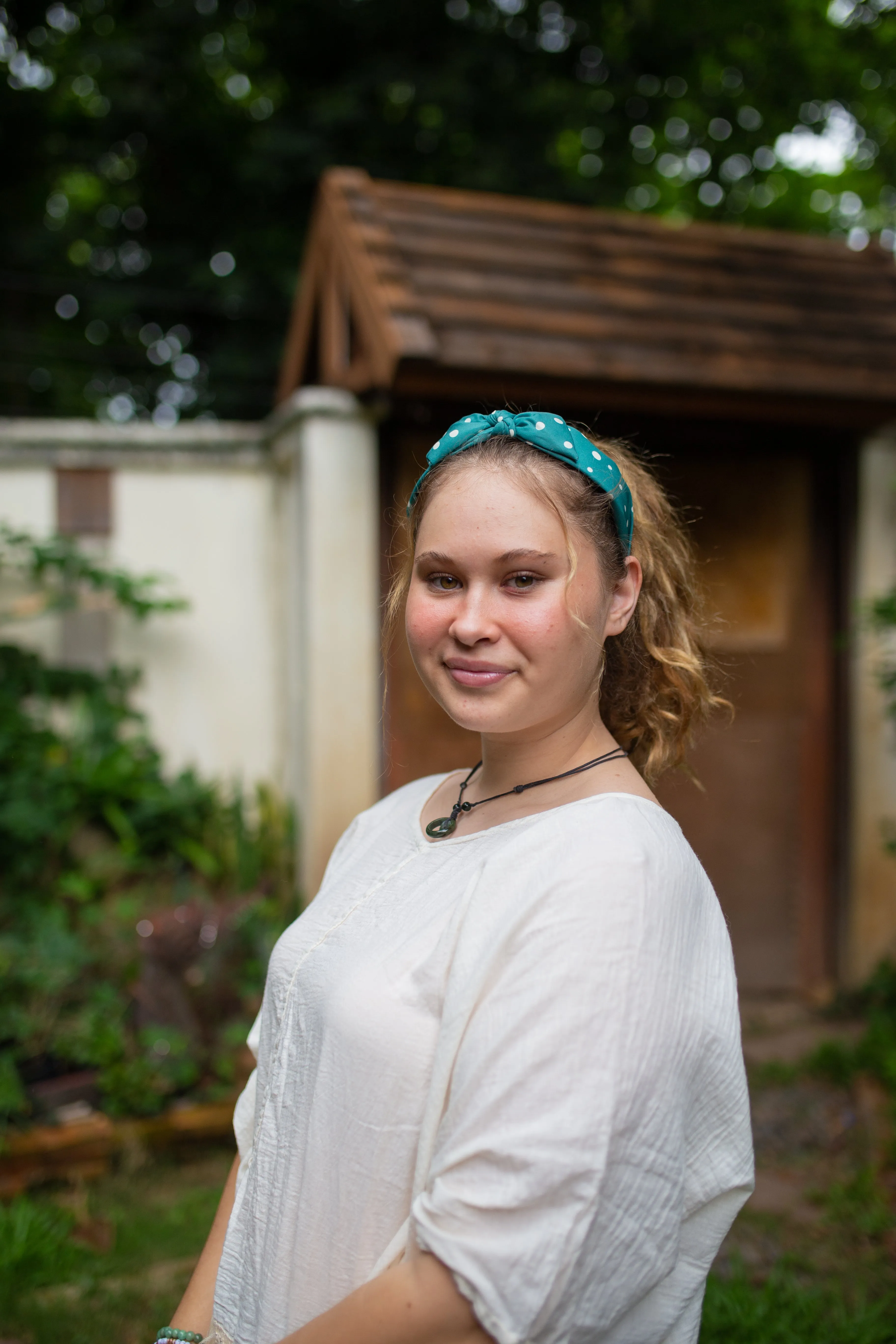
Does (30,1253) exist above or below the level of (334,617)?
below

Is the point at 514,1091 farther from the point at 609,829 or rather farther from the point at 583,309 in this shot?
the point at 583,309

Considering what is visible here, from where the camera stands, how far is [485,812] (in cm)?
142

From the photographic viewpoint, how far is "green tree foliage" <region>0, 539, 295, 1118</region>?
12.3 feet

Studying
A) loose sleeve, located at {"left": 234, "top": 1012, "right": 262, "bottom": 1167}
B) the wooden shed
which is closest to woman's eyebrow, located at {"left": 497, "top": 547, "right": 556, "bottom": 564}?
loose sleeve, located at {"left": 234, "top": 1012, "right": 262, "bottom": 1167}

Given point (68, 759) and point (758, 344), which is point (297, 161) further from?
point (68, 759)

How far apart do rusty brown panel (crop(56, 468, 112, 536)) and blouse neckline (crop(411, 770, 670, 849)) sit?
3.79m

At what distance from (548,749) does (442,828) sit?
0.21m

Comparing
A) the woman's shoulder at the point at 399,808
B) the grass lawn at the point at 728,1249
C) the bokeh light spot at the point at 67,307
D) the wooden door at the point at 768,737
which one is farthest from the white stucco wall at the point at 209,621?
the bokeh light spot at the point at 67,307

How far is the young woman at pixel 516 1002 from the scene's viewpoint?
102 centimetres


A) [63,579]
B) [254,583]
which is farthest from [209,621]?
[63,579]

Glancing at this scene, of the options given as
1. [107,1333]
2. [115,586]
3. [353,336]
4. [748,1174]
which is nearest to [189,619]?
[115,586]

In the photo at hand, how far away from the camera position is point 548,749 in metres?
1.38

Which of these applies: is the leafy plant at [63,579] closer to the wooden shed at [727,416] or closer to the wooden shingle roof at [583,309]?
the wooden shed at [727,416]

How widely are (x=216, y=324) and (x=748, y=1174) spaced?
10.1m
